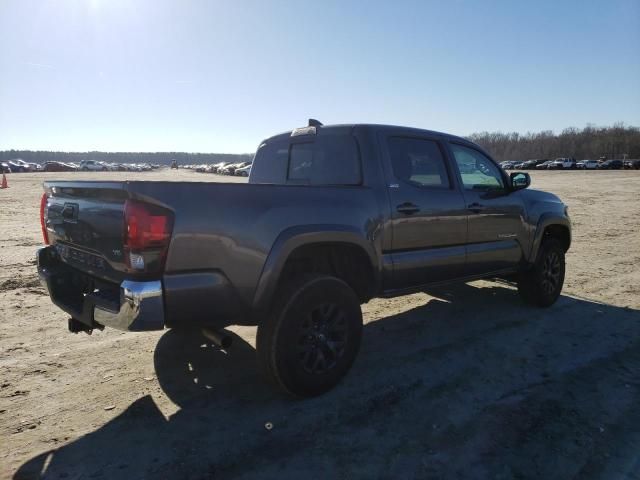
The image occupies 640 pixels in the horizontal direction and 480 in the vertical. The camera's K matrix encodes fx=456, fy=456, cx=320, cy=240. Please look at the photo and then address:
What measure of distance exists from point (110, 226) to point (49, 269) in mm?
1068

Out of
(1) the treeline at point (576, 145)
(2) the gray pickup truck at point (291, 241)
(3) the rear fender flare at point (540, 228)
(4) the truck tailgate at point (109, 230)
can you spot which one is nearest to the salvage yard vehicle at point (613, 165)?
(1) the treeline at point (576, 145)

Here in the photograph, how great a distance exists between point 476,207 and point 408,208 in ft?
3.45

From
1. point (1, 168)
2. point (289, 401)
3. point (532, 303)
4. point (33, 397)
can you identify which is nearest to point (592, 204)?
point (532, 303)

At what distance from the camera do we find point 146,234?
2.55 meters

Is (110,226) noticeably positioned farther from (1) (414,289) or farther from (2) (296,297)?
(1) (414,289)

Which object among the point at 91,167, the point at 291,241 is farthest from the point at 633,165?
the point at 91,167

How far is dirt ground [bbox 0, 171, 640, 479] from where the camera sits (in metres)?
2.58

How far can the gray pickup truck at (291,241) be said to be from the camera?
2643mm

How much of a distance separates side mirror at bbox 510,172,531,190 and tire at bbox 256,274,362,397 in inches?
102

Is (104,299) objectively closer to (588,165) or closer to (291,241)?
(291,241)

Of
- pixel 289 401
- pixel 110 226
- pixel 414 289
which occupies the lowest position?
pixel 289 401

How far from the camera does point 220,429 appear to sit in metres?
2.90

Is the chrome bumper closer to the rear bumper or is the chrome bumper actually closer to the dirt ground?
the rear bumper

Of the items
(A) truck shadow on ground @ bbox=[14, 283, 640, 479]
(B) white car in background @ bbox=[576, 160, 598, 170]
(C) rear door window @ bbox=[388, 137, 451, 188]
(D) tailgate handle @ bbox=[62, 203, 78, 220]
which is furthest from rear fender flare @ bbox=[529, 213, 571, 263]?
(B) white car in background @ bbox=[576, 160, 598, 170]
